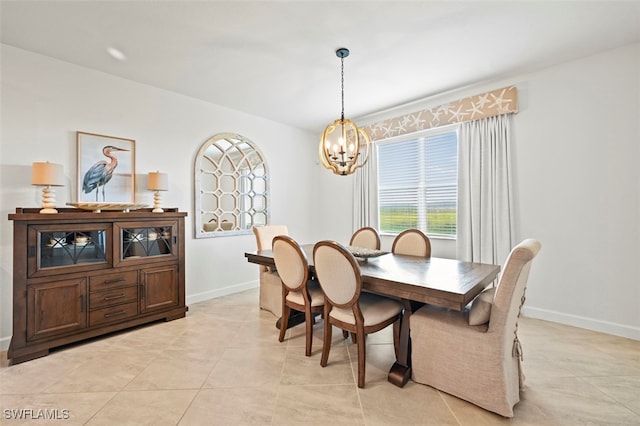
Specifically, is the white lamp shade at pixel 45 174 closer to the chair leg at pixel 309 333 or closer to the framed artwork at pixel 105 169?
the framed artwork at pixel 105 169

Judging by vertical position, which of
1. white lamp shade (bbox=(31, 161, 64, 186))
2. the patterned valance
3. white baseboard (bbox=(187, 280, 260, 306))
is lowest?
white baseboard (bbox=(187, 280, 260, 306))

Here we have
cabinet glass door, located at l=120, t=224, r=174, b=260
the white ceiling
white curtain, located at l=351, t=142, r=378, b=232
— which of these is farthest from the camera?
white curtain, located at l=351, t=142, r=378, b=232

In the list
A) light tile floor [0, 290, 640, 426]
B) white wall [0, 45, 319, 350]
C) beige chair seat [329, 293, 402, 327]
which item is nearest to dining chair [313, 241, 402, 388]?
beige chair seat [329, 293, 402, 327]

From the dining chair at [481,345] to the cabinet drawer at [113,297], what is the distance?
2.74 m

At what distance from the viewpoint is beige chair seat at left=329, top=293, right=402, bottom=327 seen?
1978 millimetres

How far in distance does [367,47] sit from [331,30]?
0.43 meters

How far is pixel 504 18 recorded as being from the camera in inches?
87.6

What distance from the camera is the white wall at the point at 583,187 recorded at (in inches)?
103

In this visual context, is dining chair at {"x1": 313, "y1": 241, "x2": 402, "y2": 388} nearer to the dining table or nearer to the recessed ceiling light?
the dining table

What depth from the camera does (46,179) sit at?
2418mm

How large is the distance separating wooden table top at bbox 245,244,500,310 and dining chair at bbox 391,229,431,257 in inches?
10.2

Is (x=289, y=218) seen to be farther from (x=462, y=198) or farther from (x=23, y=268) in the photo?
(x=23, y=268)

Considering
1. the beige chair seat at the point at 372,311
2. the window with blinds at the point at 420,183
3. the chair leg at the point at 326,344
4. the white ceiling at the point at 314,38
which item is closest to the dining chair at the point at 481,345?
the beige chair seat at the point at 372,311

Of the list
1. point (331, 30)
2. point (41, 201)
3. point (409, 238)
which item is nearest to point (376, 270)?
point (409, 238)
